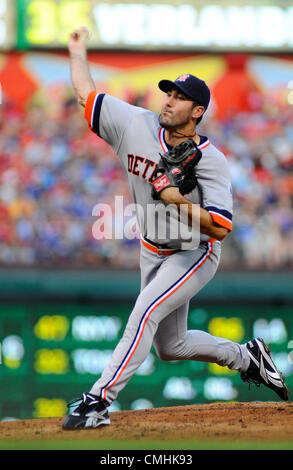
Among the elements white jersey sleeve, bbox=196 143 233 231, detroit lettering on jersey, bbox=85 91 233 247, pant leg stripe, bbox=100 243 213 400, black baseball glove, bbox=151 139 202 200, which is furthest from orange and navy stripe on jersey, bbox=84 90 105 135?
pant leg stripe, bbox=100 243 213 400

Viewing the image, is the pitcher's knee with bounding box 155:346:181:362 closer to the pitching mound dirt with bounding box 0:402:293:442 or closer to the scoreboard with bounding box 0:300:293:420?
the pitching mound dirt with bounding box 0:402:293:442

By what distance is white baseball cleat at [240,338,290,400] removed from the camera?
4887mm

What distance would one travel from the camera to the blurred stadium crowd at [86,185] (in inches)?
317

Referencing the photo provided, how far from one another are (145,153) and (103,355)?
312 centimetres

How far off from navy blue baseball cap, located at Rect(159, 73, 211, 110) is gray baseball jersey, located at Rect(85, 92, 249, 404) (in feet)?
0.74

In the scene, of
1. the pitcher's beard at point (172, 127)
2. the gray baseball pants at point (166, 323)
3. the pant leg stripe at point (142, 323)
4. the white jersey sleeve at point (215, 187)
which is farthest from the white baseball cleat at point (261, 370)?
the pitcher's beard at point (172, 127)

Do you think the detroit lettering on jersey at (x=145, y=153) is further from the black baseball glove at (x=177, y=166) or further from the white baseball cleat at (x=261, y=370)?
the white baseball cleat at (x=261, y=370)

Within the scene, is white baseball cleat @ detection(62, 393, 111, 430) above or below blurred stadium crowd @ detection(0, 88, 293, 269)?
below

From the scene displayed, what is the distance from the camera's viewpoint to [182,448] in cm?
396

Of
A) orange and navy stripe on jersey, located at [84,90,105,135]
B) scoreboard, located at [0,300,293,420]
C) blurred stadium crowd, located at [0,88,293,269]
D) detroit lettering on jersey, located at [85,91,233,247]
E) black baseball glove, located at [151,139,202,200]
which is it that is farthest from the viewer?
blurred stadium crowd, located at [0,88,293,269]

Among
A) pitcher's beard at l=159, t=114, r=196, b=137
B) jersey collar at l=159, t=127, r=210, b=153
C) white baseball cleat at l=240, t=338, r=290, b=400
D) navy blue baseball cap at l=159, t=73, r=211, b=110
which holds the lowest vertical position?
white baseball cleat at l=240, t=338, r=290, b=400

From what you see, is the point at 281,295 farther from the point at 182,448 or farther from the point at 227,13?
the point at 227,13

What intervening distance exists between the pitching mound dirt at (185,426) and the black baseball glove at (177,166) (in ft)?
4.15

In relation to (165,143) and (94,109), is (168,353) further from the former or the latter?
(94,109)
